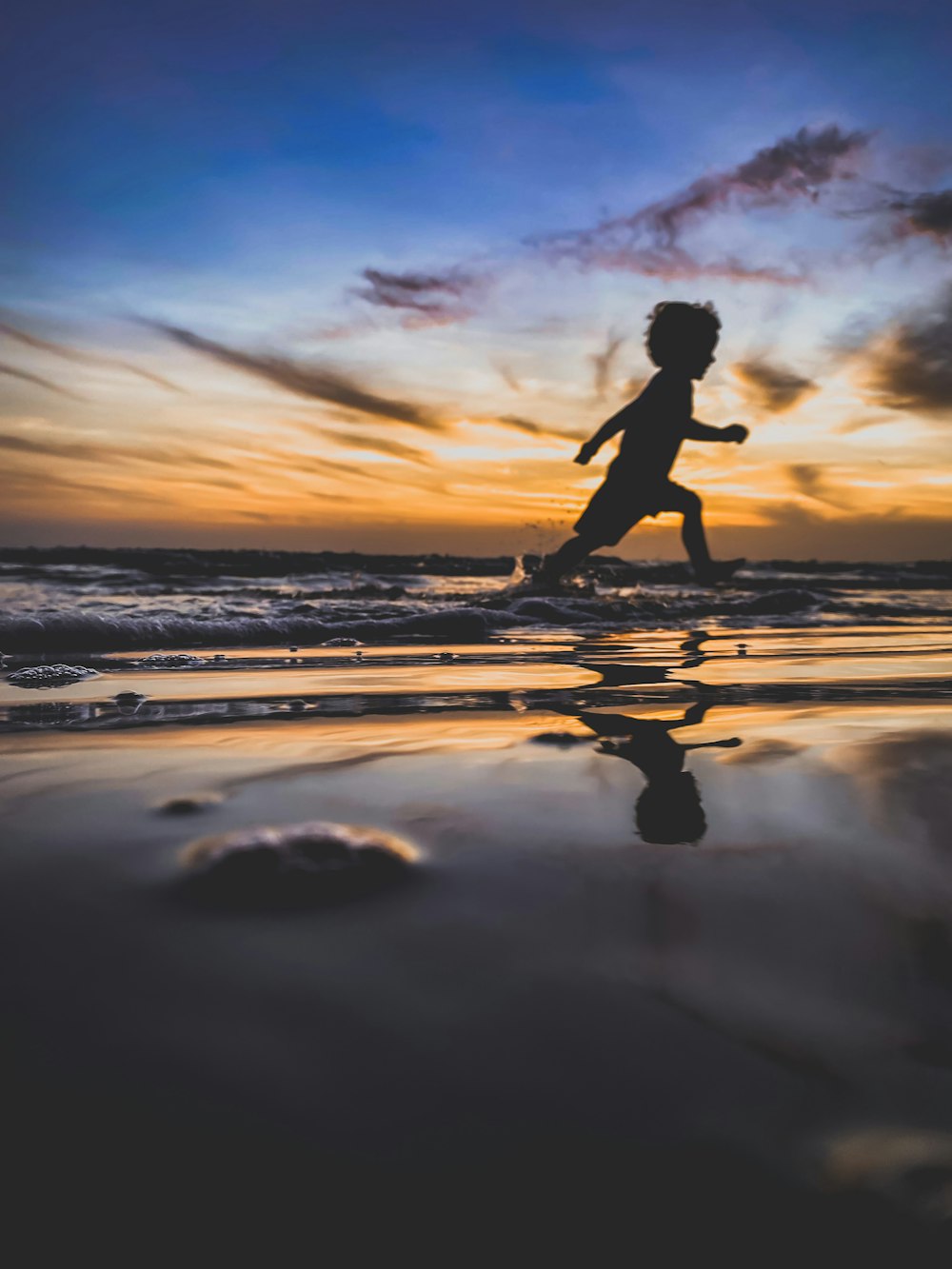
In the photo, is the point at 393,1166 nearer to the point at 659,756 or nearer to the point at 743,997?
the point at 743,997

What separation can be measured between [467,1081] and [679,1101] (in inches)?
6.4

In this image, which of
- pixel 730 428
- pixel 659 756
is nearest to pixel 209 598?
pixel 730 428

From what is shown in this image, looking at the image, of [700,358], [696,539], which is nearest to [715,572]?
[696,539]

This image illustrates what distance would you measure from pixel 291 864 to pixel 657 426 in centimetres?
719

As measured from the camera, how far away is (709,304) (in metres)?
7.44

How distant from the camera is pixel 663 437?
746 cm

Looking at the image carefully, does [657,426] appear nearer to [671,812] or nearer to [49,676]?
[49,676]

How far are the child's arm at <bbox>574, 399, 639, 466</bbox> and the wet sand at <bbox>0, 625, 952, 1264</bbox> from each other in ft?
21.3

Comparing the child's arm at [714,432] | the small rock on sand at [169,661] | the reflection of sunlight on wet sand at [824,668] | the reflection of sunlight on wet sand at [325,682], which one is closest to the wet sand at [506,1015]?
the reflection of sunlight on wet sand at [325,682]

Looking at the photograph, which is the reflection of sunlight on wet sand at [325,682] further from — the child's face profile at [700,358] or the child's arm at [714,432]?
the child's face profile at [700,358]

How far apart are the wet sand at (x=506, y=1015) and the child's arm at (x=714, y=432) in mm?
6068

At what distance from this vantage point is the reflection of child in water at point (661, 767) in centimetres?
118

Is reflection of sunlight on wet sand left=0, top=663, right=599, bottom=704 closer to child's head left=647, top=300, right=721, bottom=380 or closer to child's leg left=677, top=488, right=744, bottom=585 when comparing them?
child's leg left=677, top=488, right=744, bottom=585

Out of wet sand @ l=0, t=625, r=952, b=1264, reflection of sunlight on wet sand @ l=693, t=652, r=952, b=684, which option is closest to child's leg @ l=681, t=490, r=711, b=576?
reflection of sunlight on wet sand @ l=693, t=652, r=952, b=684
